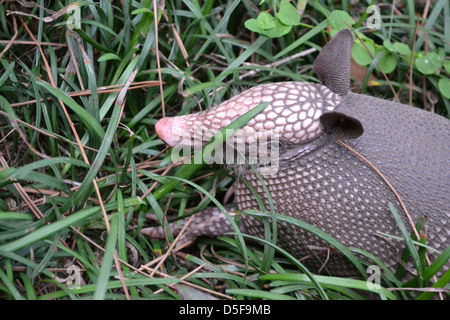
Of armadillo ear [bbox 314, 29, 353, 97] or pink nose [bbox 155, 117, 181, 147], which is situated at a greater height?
armadillo ear [bbox 314, 29, 353, 97]

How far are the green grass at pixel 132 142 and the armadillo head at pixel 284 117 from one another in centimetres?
26

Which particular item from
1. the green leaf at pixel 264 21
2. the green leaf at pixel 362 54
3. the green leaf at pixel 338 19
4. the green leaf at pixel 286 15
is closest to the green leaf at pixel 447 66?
the green leaf at pixel 362 54

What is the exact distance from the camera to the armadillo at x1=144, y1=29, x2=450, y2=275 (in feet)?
8.38

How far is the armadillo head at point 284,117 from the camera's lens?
2559 mm

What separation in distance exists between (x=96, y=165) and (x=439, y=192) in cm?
176

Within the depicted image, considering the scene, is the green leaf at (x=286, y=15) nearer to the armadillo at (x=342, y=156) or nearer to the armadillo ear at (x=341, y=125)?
the armadillo at (x=342, y=156)

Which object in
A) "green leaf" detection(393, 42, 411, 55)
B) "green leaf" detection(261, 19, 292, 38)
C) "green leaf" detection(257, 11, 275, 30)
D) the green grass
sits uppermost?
"green leaf" detection(257, 11, 275, 30)

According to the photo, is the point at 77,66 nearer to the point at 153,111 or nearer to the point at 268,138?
the point at 153,111

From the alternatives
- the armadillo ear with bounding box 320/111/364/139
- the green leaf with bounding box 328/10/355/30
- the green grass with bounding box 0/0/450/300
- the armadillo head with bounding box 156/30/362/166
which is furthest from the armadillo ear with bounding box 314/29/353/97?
the green leaf with bounding box 328/10/355/30

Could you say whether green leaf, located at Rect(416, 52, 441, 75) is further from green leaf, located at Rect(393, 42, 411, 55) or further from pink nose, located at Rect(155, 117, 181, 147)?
pink nose, located at Rect(155, 117, 181, 147)

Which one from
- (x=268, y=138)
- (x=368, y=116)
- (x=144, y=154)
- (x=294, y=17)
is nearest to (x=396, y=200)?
(x=368, y=116)

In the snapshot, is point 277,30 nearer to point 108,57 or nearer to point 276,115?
point 276,115

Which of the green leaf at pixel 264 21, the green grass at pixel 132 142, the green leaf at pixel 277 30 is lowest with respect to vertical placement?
the green grass at pixel 132 142

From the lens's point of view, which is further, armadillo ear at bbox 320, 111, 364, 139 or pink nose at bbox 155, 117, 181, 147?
pink nose at bbox 155, 117, 181, 147
